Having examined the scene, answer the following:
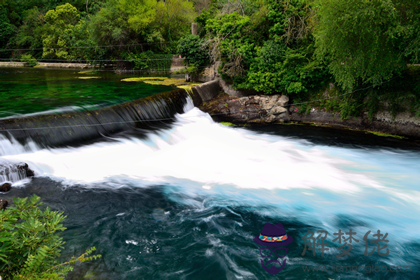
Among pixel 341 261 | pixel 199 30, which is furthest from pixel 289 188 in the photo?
pixel 199 30

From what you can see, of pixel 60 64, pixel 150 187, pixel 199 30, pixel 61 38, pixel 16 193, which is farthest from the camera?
pixel 61 38

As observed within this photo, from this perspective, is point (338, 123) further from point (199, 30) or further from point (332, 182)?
point (199, 30)

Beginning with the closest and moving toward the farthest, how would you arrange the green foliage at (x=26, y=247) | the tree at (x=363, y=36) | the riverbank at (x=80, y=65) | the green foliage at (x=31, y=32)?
the green foliage at (x=26, y=247)
the tree at (x=363, y=36)
the riverbank at (x=80, y=65)
the green foliage at (x=31, y=32)

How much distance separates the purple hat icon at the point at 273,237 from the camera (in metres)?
5.60

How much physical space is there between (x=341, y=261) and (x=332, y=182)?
127 inches

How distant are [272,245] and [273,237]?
24cm

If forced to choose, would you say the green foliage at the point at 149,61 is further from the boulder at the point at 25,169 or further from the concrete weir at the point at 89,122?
the boulder at the point at 25,169

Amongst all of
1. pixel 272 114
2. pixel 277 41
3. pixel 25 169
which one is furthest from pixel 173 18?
pixel 25 169

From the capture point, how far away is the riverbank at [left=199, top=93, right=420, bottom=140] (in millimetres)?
12047

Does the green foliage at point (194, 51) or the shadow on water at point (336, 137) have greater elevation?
the green foliage at point (194, 51)

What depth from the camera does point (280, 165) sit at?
29.9 feet

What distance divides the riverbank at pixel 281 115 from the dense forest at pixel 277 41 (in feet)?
2.23

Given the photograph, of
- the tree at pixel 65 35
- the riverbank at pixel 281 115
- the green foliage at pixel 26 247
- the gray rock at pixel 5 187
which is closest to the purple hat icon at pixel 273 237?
the green foliage at pixel 26 247

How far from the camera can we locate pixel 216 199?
23.2ft
